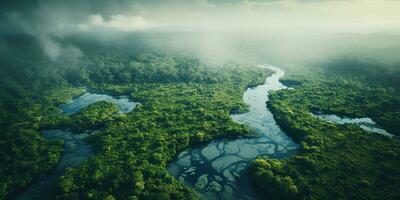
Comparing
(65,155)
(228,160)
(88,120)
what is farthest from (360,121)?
(65,155)

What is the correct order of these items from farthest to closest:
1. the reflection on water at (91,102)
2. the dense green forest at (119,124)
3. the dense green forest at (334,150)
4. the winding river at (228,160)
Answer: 1. the reflection on water at (91,102)
2. the winding river at (228,160)
3. the dense green forest at (119,124)
4. the dense green forest at (334,150)

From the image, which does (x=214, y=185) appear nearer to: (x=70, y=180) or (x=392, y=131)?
(x=70, y=180)

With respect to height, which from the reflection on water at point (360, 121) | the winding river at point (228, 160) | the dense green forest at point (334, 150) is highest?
the dense green forest at point (334, 150)

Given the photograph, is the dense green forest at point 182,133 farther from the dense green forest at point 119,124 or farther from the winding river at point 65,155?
the winding river at point 65,155

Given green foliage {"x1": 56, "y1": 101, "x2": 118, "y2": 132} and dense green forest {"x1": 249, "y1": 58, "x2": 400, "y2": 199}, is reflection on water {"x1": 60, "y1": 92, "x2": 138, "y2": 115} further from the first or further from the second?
dense green forest {"x1": 249, "y1": 58, "x2": 400, "y2": 199}

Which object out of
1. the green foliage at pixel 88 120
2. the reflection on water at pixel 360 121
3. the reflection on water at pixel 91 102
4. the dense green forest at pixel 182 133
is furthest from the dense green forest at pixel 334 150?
the reflection on water at pixel 91 102

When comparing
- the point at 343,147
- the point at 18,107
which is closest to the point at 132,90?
the point at 18,107

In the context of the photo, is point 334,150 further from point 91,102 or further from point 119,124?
point 91,102
